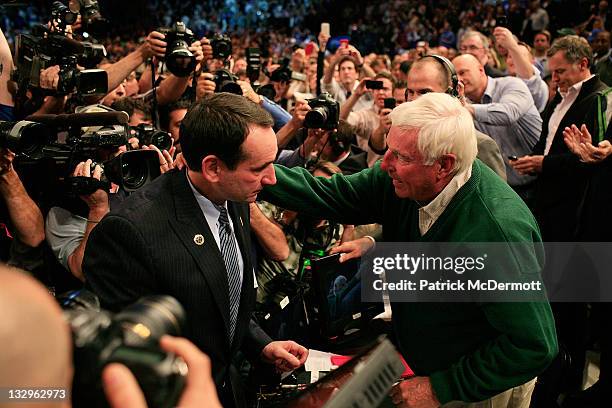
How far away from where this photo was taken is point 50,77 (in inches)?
105

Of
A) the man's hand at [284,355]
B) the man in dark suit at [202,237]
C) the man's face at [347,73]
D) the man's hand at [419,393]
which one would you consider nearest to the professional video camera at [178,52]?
the man in dark suit at [202,237]

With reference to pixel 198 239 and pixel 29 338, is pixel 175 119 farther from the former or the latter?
pixel 29 338

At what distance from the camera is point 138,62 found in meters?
3.33

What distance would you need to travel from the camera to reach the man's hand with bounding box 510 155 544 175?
3.99 m

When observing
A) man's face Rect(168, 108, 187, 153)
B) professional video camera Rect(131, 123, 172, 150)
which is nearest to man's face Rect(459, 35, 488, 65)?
man's face Rect(168, 108, 187, 153)

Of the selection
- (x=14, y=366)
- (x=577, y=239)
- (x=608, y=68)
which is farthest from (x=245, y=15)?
(x=14, y=366)

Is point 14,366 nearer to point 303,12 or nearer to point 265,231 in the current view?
point 265,231

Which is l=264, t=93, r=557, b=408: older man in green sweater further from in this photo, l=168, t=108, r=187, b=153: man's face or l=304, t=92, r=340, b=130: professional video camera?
l=168, t=108, r=187, b=153: man's face

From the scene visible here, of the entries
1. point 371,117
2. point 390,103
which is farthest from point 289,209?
point 371,117

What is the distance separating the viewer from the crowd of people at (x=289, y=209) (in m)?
1.75

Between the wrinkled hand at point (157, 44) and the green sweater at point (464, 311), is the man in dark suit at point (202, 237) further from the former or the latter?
the wrinkled hand at point (157, 44)

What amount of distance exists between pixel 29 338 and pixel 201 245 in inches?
45.2

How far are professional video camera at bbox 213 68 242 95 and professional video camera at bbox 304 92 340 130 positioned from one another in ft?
1.29

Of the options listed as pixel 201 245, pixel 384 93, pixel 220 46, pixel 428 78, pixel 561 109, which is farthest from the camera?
pixel 384 93
